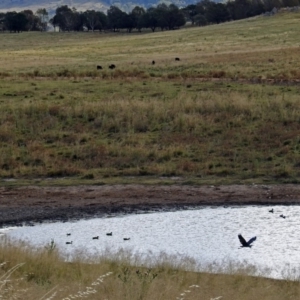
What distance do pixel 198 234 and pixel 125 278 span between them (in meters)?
5.48

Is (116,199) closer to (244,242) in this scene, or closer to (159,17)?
(244,242)

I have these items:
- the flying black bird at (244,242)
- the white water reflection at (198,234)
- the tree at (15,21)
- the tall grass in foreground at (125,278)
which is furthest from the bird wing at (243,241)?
the tree at (15,21)

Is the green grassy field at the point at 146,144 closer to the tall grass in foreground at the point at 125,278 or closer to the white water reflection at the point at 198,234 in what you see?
the tall grass in foreground at the point at 125,278

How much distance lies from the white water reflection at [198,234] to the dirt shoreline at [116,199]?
0.70 meters

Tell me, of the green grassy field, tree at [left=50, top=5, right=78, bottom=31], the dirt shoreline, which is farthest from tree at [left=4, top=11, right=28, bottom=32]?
the dirt shoreline

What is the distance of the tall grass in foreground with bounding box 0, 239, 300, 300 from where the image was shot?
9.81m

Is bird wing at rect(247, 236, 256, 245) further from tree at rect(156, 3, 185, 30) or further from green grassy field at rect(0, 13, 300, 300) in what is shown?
tree at rect(156, 3, 185, 30)

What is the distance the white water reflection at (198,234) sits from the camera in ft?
47.2

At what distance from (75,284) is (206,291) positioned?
5.61ft

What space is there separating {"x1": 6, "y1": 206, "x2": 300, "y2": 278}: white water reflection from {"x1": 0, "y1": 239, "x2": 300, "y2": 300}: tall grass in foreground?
1.16 meters

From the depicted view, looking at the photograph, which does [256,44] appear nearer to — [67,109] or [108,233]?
[67,109]

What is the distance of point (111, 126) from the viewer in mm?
27906

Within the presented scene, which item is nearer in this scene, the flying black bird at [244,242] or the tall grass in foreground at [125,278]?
the tall grass in foreground at [125,278]

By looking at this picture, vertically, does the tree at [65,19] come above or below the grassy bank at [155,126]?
below
